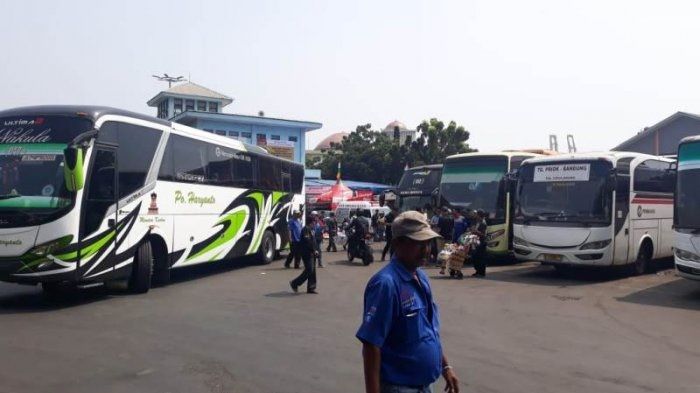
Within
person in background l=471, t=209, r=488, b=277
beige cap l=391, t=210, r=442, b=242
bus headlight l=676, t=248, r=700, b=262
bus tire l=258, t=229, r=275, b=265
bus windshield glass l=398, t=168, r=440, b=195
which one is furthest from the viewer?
bus windshield glass l=398, t=168, r=440, b=195

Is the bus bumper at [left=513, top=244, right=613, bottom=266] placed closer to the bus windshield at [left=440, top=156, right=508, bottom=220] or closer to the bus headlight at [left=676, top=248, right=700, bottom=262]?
the bus headlight at [left=676, top=248, right=700, bottom=262]

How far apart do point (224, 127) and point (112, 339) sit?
114ft

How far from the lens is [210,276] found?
55.2 ft

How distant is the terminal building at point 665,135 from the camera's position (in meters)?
35.4

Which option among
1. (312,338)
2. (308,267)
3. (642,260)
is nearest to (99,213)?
(308,267)

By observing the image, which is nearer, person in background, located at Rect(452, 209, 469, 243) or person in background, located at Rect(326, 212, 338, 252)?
person in background, located at Rect(452, 209, 469, 243)

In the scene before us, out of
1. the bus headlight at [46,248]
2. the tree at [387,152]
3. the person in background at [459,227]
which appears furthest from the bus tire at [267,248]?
the tree at [387,152]

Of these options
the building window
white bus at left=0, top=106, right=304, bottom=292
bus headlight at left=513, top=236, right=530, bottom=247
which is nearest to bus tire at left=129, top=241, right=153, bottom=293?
white bus at left=0, top=106, right=304, bottom=292

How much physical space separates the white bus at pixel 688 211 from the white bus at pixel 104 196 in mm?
10100

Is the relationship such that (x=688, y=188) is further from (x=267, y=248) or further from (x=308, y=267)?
(x=267, y=248)

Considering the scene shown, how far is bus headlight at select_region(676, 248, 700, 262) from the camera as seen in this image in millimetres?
12188

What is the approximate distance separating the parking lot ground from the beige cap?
10.5 feet

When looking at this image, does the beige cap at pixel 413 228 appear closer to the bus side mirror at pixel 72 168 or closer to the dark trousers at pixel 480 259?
the bus side mirror at pixel 72 168

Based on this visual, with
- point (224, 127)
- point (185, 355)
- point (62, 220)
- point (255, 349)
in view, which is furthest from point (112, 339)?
point (224, 127)
